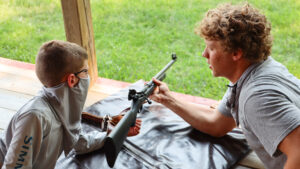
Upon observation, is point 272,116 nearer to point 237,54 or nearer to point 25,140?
point 237,54

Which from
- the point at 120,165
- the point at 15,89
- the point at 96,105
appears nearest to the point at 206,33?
the point at 120,165

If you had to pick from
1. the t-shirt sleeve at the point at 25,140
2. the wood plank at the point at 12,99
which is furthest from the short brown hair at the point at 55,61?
the wood plank at the point at 12,99

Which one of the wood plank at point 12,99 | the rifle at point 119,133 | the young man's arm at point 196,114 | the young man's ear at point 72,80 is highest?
the young man's ear at point 72,80

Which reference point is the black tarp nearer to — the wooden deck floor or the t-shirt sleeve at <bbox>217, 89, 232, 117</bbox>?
the t-shirt sleeve at <bbox>217, 89, 232, 117</bbox>

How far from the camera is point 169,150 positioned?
2553 millimetres

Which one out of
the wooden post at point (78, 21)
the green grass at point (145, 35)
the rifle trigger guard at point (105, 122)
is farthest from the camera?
the green grass at point (145, 35)

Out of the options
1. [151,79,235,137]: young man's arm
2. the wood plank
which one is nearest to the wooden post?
the wood plank

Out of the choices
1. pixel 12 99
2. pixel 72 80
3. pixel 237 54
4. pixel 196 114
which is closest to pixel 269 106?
pixel 237 54

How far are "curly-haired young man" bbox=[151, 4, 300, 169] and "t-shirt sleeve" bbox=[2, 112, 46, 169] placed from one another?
118 cm

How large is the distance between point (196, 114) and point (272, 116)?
3.41 ft

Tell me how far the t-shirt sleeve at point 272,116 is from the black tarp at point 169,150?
77 centimetres

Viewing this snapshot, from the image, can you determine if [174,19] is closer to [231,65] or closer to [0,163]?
[231,65]

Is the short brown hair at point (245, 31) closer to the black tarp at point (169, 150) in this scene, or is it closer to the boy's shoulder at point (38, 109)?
the black tarp at point (169, 150)

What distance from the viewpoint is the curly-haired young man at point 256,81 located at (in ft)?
5.32
